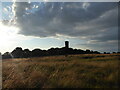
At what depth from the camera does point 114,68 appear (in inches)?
348

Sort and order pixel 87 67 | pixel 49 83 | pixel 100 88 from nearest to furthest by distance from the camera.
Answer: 1. pixel 100 88
2. pixel 49 83
3. pixel 87 67

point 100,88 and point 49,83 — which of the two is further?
point 49,83

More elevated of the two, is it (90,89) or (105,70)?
(105,70)

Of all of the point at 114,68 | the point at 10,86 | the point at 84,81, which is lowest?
the point at 10,86

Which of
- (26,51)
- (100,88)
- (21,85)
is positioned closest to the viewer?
(100,88)

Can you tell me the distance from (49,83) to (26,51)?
194 ft

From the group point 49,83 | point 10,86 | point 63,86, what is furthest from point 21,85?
point 63,86

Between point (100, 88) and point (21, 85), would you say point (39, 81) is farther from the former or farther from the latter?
point (100, 88)

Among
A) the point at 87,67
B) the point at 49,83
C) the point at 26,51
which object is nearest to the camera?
the point at 49,83

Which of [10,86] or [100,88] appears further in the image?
[10,86]

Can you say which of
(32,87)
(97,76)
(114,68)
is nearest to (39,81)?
(32,87)

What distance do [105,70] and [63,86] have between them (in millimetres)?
2626

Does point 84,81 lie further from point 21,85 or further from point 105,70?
point 21,85

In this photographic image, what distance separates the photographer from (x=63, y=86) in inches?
316
